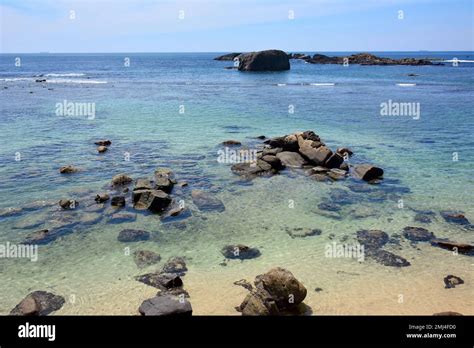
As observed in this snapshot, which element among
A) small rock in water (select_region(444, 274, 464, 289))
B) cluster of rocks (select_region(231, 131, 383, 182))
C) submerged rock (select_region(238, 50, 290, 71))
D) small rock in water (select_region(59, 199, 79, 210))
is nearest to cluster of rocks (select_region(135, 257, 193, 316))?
small rock in water (select_region(59, 199, 79, 210))

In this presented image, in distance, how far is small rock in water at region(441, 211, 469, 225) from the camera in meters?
17.6

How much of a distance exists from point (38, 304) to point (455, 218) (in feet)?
56.8

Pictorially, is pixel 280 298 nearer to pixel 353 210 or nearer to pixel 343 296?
pixel 343 296

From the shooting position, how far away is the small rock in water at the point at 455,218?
694 inches

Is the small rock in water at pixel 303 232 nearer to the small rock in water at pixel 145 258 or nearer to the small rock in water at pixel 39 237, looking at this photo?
the small rock in water at pixel 145 258

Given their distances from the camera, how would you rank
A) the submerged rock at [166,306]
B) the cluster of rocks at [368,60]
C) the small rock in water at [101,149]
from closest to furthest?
the submerged rock at [166,306], the small rock in water at [101,149], the cluster of rocks at [368,60]

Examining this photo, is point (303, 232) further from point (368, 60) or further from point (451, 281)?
point (368, 60)

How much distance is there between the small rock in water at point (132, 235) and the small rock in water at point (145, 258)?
3.68 feet

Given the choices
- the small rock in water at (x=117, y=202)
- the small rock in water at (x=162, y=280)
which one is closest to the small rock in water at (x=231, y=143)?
the small rock in water at (x=117, y=202)

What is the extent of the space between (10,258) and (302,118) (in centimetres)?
3481

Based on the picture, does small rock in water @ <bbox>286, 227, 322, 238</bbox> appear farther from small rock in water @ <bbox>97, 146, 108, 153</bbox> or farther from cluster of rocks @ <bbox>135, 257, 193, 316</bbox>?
small rock in water @ <bbox>97, 146, 108, 153</bbox>

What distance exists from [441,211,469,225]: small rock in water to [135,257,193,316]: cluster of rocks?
1235cm

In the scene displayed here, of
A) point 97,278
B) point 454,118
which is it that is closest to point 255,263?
point 97,278
